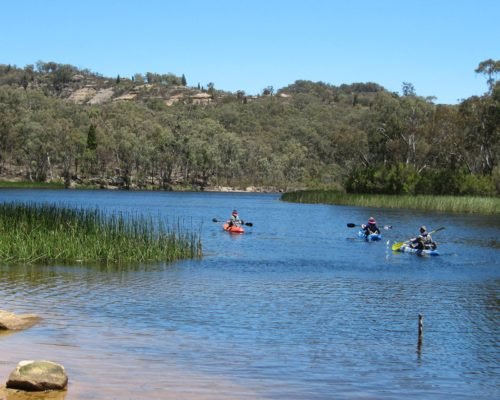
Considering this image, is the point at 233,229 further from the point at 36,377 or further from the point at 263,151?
the point at 263,151

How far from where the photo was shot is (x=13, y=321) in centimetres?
1727

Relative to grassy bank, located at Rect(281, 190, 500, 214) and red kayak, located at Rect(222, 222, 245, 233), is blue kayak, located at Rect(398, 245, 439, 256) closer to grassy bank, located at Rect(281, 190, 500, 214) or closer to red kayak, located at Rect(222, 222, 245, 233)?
red kayak, located at Rect(222, 222, 245, 233)

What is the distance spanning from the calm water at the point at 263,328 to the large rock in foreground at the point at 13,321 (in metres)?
0.35

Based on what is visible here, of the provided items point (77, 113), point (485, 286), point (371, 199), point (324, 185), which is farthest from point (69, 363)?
point (77, 113)

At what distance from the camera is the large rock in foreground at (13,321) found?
17.1 m

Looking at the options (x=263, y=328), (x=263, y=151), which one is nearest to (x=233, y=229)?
(x=263, y=328)

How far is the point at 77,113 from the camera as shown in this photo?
192 m

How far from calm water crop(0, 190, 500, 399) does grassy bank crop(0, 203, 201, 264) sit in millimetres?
1274

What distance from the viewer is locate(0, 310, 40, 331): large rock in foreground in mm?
17078

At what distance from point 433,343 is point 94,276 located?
13159 millimetres

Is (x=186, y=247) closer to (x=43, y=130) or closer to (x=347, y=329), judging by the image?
(x=347, y=329)

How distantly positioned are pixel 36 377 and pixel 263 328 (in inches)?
301

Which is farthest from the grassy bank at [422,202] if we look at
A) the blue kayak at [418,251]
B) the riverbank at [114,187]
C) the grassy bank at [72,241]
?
the riverbank at [114,187]

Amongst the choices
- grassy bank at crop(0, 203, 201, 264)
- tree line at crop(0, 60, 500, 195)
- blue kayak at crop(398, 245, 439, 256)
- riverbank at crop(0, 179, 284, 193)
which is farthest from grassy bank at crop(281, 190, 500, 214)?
riverbank at crop(0, 179, 284, 193)
